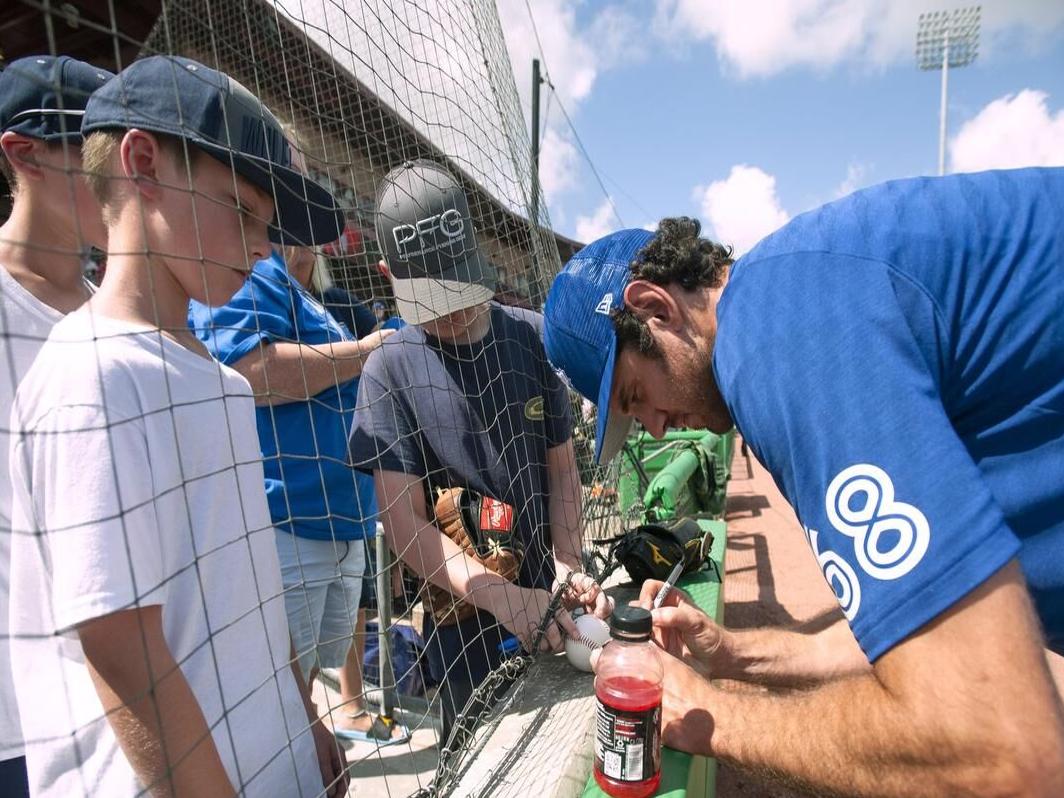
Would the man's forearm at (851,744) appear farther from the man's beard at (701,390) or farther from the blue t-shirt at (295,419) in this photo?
the blue t-shirt at (295,419)

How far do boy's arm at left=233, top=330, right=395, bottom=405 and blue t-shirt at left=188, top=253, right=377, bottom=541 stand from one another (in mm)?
35

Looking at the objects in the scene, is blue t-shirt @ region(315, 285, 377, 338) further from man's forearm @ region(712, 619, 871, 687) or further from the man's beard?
man's forearm @ region(712, 619, 871, 687)

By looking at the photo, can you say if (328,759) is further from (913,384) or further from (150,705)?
(913,384)

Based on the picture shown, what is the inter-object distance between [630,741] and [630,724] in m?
0.03

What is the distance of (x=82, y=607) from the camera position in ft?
2.39

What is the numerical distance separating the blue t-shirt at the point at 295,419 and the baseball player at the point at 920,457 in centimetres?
118

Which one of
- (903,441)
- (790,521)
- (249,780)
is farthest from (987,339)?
(790,521)

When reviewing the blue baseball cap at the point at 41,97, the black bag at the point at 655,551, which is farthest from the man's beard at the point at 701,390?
the blue baseball cap at the point at 41,97

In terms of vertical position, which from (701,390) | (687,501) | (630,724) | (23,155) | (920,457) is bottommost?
(687,501)

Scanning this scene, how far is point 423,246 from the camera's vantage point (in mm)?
1546

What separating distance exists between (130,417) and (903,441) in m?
0.98

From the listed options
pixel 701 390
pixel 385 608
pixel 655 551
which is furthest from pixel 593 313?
pixel 385 608

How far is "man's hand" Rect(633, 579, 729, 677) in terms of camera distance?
1408mm

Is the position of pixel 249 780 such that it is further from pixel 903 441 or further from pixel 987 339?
pixel 987 339
